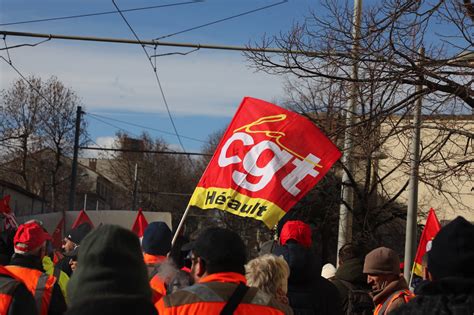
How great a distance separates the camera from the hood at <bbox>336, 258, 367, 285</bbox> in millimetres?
7383

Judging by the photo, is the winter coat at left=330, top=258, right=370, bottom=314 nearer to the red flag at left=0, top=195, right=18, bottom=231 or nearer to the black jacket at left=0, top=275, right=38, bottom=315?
the black jacket at left=0, top=275, right=38, bottom=315

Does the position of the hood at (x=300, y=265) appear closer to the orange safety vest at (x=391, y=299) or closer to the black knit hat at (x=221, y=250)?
the orange safety vest at (x=391, y=299)

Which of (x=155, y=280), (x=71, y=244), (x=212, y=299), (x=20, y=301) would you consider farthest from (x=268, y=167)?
(x=71, y=244)

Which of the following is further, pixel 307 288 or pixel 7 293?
pixel 307 288

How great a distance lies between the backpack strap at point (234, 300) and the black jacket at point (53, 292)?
2.09 m

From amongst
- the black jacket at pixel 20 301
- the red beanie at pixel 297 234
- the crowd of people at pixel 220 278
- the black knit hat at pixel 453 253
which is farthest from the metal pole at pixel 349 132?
the black knit hat at pixel 453 253

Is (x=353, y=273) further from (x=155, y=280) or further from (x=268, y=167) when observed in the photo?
(x=155, y=280)

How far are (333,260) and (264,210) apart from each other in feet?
97.8

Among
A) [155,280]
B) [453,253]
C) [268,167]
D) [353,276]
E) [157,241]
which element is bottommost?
[353,276]

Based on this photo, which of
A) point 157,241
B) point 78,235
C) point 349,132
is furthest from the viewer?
point 349,132

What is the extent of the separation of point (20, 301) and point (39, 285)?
33.3 inches

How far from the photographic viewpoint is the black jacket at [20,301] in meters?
4.68

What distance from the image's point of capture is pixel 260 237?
40.9 meters

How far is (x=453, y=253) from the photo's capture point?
130 inches
